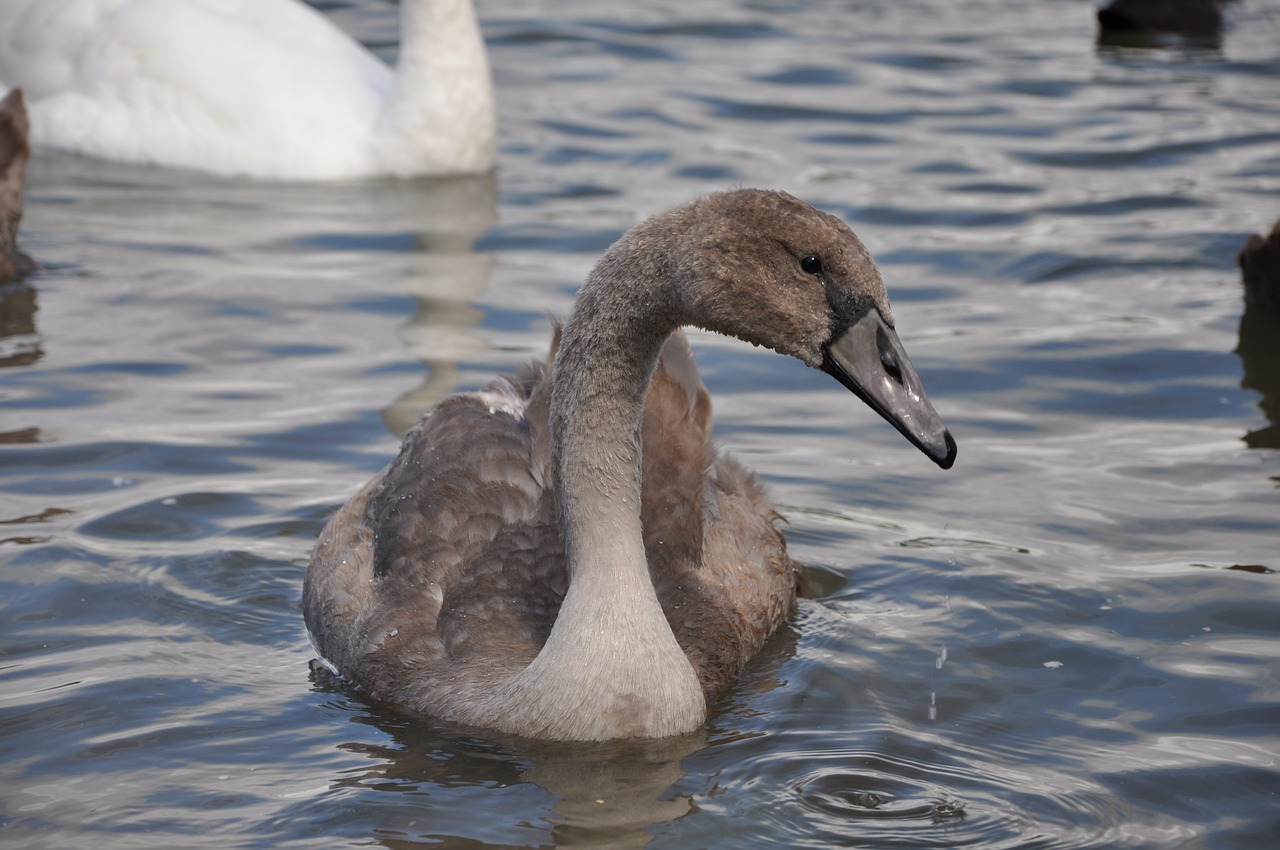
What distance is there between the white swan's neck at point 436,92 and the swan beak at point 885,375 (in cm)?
745

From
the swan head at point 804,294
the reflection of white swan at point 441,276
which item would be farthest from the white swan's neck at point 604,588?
the reflection of white swan at point 441,276

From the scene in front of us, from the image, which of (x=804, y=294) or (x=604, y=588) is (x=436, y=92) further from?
(x=804, y=294)

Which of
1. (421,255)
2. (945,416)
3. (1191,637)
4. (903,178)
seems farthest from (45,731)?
(903,178)

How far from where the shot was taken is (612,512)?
5.55 meters

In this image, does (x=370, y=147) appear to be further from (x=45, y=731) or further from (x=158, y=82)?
(x=45, y=731)

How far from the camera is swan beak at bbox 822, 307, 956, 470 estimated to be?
5016 mm

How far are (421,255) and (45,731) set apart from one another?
5761 millimetres

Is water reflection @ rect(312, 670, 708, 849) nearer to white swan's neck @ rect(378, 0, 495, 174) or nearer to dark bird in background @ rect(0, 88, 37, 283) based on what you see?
dark bird in background @ rect(0, 88, 37, 283)

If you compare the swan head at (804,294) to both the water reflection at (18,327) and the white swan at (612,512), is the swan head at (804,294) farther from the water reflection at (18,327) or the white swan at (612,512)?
the water reflection at (18,327)

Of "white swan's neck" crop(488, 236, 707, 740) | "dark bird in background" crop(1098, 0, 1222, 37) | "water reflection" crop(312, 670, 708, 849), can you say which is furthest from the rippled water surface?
"dark bird in background" crop(1098, 0, 1222, 37)

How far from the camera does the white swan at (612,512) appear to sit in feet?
16.8

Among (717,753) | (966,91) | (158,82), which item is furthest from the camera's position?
(966,91)

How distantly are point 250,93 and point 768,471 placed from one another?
5.44 metres

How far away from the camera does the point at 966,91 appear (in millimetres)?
14992
